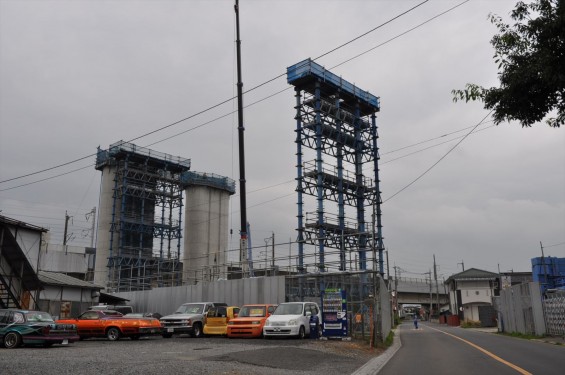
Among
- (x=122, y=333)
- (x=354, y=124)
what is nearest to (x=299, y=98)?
(x=354, y=124)

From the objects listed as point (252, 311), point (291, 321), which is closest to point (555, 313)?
point (291, 321)

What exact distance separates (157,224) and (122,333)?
3806cm

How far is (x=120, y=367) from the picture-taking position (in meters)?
11.1

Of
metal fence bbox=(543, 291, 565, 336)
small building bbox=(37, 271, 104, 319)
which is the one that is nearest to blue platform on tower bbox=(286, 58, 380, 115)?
small building bbox=(37, 271, 104, 319)

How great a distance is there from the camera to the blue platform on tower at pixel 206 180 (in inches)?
2566

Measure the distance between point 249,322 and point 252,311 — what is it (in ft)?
3.21

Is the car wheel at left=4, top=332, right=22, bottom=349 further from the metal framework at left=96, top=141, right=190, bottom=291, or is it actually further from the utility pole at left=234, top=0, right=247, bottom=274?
the metal framework at left=96, top=141, right=190, bottom=291

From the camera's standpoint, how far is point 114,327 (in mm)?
22250

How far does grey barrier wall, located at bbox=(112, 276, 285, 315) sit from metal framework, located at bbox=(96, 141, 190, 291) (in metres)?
16.2

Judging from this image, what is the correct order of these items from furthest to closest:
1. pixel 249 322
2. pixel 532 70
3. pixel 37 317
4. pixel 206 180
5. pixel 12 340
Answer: pixel 206 180, pixel 249 322, pixel 37 317, pixel 12 340, pixel 532 70

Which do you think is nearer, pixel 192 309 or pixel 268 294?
pixel 192 309

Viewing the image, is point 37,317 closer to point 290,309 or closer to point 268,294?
point 290,309

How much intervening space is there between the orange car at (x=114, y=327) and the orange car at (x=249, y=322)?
344 cm

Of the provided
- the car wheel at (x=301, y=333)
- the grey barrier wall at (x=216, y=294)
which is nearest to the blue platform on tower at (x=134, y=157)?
the grey barrier wall at (x=216, y=294)
